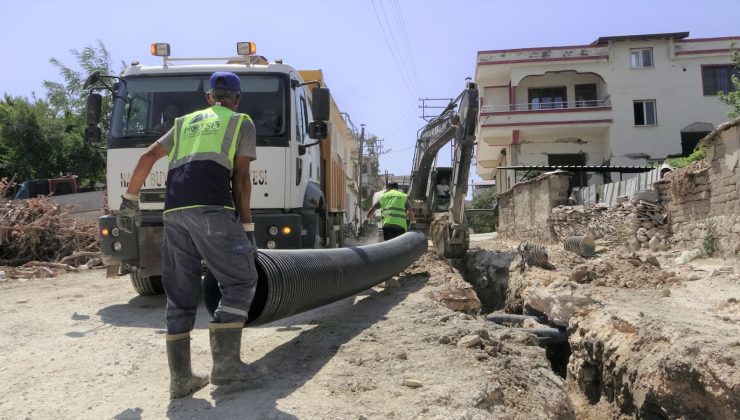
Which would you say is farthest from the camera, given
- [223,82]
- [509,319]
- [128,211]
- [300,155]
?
[509,319]

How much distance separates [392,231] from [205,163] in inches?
241

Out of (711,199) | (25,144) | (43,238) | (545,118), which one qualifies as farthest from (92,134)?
(545,118)

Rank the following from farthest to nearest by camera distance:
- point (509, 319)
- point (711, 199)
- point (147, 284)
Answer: point (711, 199), point (509, 319), point (147, 284)

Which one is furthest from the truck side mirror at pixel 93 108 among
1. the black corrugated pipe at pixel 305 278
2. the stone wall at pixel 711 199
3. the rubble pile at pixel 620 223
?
the rubble pile at pixel 620 223

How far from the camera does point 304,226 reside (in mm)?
6352

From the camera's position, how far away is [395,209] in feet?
29.9

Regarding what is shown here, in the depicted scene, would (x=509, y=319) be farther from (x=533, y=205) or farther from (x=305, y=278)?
(x=533, y=205)

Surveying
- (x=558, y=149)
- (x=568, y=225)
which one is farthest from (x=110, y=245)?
(x=558, y=149)

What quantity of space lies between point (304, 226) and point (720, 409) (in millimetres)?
4229

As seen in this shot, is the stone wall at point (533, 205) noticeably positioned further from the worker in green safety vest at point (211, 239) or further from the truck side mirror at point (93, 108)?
the worker in green safety vest at point (211, 239)

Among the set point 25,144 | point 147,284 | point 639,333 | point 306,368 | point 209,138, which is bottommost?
point 639,333

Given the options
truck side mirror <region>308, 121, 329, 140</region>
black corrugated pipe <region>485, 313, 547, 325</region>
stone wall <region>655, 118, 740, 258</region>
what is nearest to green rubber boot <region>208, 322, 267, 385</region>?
truck side mirror <region>308, 121, 329, 140</region>

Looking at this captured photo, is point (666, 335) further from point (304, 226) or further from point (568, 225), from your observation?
point (568, 225)

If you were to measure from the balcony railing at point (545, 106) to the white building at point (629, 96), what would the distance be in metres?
0.08
